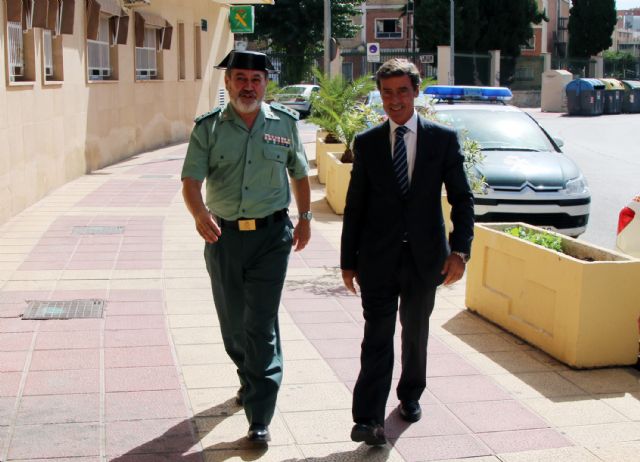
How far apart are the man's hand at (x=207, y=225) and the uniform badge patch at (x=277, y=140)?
1.55 ft

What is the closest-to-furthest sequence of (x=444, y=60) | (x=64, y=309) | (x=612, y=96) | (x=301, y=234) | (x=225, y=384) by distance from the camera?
(x=301, y=234), (x=225, y=384), (x=64, y=309), (x=612, y=96), (x=444, y=60)

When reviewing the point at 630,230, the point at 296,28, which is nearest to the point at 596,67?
the point at 296,28

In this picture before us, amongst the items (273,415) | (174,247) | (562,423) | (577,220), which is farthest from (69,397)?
(577,220)

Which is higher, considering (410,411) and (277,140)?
(277,140)

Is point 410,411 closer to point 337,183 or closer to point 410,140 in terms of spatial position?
point 410,140

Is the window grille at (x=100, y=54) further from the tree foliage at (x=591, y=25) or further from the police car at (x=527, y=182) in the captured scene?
the tree foliage at (x=591, y=25)

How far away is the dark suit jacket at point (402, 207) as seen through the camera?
14.8 ft

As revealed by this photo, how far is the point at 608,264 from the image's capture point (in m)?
5.80

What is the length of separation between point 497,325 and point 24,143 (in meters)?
7.43

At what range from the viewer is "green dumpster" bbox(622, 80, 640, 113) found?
45969 mm

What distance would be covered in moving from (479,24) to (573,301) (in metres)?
49.9

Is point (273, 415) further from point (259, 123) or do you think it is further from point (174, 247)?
point (174, 247)

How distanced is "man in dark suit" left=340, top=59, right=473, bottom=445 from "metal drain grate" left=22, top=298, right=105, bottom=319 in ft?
10.1

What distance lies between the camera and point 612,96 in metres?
44.5
